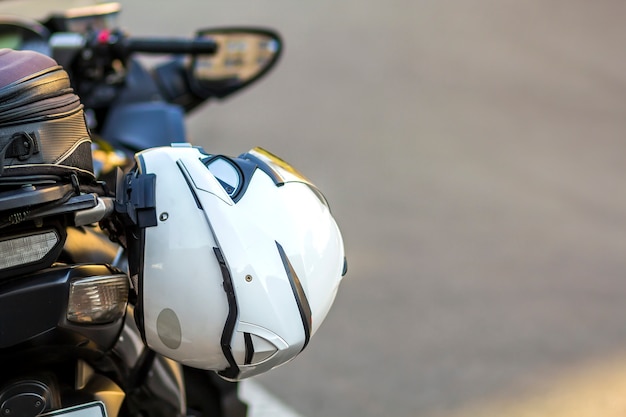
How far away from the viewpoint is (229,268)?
1.48m

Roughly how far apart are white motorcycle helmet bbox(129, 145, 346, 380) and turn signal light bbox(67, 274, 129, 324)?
0.08m

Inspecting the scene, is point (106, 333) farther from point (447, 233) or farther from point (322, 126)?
point (322, 126)

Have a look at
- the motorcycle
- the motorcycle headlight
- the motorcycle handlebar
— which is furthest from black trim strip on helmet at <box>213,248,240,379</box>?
the motorcycle handlebar

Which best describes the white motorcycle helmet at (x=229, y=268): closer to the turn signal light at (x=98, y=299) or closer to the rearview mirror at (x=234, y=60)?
the turn signal light at (x=98, y=299)

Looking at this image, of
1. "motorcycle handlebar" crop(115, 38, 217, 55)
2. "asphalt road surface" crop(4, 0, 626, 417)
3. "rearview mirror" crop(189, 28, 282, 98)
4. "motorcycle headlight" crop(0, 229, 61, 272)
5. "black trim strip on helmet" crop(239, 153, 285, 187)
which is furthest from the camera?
"asphalt road surface" crop(4, 0, 626, 417)

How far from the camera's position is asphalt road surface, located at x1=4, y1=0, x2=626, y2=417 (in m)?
3.26

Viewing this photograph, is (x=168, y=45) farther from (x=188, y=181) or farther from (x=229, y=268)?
(x=229, y=268)

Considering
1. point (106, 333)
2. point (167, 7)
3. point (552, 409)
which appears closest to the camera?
point (106, 333)

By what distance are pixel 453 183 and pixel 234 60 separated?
2.48m

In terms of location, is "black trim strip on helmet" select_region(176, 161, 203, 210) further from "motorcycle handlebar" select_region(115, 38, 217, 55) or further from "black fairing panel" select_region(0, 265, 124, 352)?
"motorcycle handlebar" select_region(115, 38, 217, 55)

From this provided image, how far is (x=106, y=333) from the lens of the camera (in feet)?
5.48

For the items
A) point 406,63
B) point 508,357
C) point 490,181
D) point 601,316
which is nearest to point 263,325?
point 508,357

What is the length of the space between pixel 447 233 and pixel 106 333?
311cm

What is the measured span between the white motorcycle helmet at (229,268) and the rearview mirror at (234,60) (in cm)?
154
